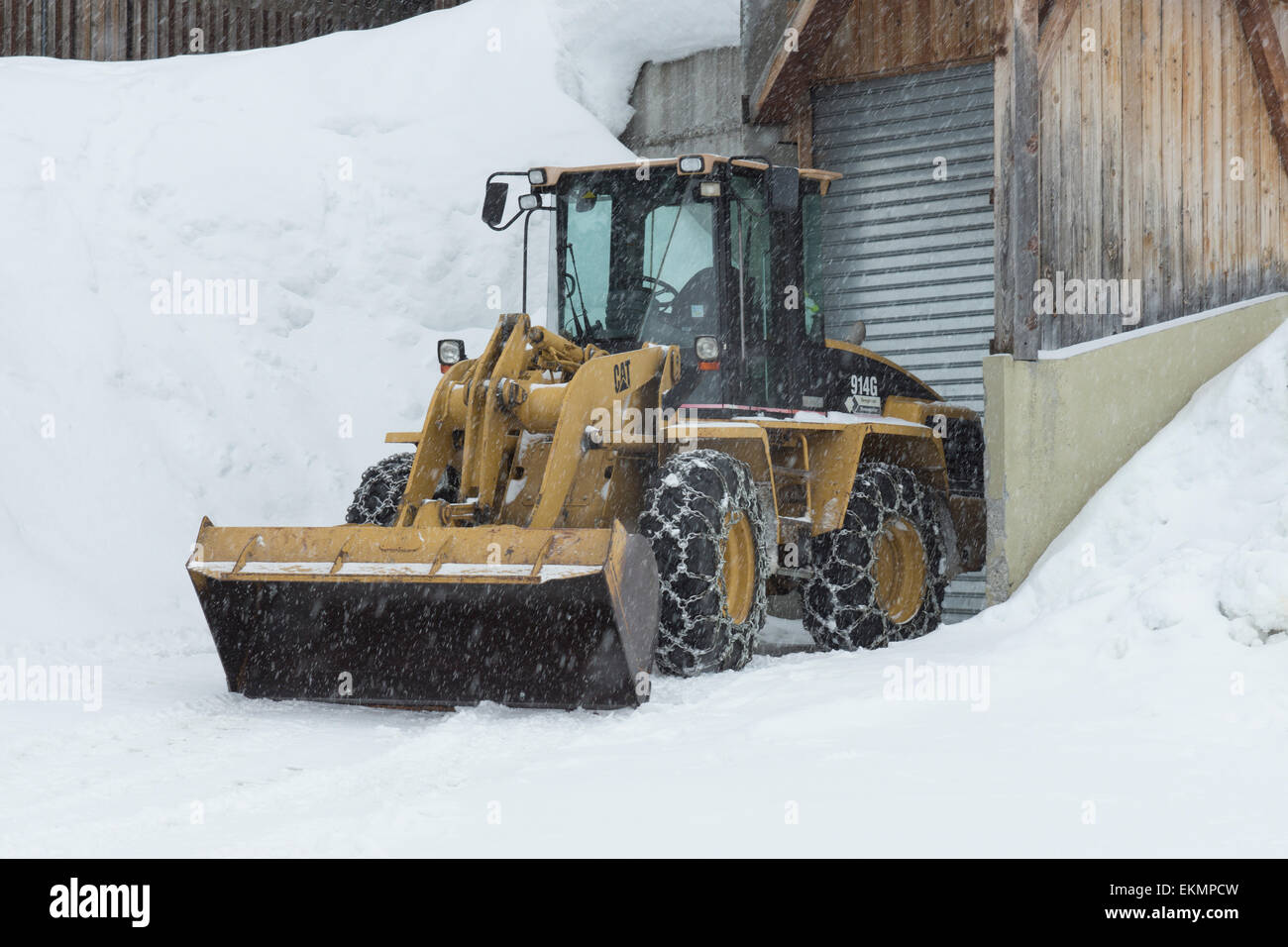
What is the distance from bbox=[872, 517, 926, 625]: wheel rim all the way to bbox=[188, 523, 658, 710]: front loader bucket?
3711 millimetres

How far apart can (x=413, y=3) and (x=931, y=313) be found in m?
12.3

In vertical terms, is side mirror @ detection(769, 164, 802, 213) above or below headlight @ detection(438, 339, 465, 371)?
above

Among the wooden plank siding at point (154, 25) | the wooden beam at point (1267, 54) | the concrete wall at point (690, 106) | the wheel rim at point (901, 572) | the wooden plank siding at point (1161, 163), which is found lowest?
the wheel rim at point (901, 572)

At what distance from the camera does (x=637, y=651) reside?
6938mm

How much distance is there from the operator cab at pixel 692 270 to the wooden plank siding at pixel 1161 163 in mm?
2052

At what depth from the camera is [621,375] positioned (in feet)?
26.3

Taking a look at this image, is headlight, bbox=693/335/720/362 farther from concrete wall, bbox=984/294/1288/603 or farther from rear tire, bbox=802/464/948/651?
concrete wall, bbox=984/294/1288/603

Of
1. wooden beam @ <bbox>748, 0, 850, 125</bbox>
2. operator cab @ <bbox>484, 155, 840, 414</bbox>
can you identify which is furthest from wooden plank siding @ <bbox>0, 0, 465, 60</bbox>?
operator cab @ <bbox>484, 155, 840, 414</bbox>

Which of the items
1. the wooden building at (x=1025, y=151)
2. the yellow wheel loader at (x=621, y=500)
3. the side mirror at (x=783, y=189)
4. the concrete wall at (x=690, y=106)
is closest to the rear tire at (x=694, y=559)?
the yellow wheel loader at (x=621, y=500)

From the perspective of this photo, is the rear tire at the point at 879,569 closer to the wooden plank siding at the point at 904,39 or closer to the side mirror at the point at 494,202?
the side mirror at the point at 494,202

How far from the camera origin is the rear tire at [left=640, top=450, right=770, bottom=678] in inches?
295

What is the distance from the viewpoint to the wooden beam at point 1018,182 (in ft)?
32.3

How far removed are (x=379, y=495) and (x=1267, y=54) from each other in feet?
26.1
